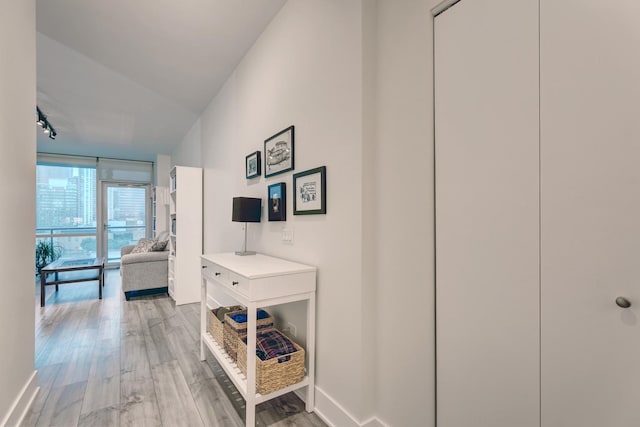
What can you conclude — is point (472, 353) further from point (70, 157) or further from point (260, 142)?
point (70, 157)

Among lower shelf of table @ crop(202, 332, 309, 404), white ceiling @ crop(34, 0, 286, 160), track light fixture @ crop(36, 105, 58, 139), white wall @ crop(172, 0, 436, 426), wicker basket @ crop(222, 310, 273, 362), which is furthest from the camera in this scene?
track light fixture @ crop(36, 105, 58, 139)

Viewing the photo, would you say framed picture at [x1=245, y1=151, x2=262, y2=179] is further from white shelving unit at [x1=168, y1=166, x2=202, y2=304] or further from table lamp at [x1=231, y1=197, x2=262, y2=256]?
white shelving unit at [x1=168, y1=166, x2=202, y2=304]

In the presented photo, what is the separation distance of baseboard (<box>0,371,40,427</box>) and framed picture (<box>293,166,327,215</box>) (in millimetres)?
1868

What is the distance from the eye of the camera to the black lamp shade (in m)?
2.36

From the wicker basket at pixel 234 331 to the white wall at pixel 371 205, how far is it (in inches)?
18.5

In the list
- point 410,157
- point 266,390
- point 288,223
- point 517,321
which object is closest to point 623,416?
point 517,321

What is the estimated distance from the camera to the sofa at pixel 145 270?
4.06 m

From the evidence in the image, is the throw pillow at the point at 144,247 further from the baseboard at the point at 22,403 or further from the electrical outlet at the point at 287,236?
the electrical outlet at the point at 287,236

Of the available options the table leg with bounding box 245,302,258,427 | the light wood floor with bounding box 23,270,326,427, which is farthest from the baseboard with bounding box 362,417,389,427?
the table leg with bounding box 245,302,258,427

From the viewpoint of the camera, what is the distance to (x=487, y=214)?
3.54ft

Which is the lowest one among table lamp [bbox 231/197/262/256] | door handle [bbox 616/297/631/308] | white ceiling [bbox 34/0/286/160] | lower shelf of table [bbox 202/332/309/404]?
lower shelf of table [bbox 202/332/309/404]

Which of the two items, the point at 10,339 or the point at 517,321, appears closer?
the point at 517,321

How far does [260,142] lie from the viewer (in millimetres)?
2562

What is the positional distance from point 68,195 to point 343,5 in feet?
26.0
